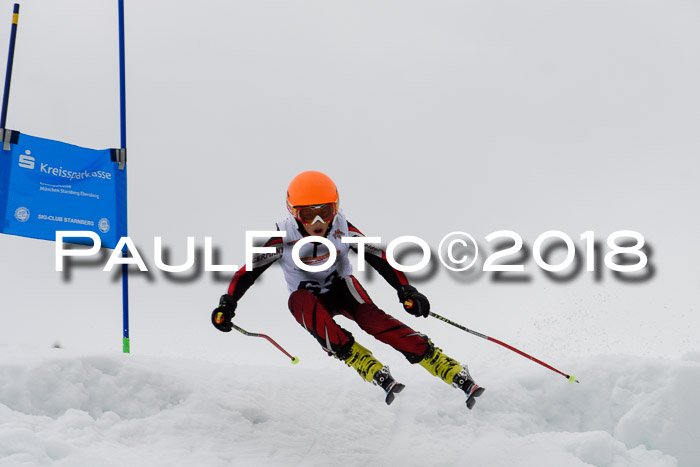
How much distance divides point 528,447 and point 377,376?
3.94 ft

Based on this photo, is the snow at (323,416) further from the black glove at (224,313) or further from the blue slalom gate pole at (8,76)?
the blue slalom gate pole at (8,76)

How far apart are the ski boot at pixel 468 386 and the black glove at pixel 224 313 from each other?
5.53ft

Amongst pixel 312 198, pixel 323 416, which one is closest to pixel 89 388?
pixel 323 416

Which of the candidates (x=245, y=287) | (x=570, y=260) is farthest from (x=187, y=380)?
(x=570, y=260)

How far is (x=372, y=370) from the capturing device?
4.29 metres

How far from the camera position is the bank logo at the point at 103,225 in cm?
664

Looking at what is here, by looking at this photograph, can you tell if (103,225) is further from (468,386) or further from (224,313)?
(468,386)

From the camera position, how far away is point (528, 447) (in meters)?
4.37

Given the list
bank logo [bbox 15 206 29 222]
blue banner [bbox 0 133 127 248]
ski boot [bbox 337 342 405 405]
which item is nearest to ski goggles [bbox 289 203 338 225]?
ski boot [bbox 337 342 405 405]

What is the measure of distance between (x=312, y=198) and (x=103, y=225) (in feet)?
10.2

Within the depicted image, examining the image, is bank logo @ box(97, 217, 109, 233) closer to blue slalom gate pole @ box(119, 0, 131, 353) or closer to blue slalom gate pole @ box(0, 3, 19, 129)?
blue slalom gate pole @ box(119, 0, 131, 353)

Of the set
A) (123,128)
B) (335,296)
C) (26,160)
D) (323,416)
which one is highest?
(123,128)

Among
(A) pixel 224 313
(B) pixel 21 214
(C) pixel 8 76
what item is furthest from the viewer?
(B) pixel 21 214

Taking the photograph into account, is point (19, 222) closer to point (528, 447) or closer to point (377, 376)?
point (377, 376)
